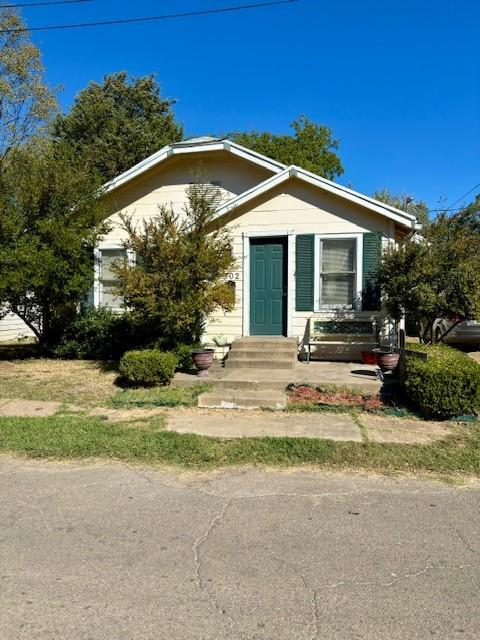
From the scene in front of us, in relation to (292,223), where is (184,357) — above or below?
below

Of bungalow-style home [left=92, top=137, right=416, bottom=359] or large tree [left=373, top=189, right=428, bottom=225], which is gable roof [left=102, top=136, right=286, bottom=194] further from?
large tree [left=373, top=189, right=428, bottom=225]

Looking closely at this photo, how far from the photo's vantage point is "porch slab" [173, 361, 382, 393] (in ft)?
25.4

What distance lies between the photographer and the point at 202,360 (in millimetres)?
8539

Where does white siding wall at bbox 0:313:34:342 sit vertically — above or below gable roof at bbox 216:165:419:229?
below

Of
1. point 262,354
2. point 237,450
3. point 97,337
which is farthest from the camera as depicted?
point 97,337

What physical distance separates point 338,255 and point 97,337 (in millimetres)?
→ 5713

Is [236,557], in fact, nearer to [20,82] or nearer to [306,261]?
[306,261]

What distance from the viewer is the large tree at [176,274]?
28.2 feet

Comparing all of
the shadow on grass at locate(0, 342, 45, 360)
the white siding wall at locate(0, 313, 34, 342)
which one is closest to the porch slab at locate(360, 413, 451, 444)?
the shadow on grass at locate(0, 342, 45, 360)

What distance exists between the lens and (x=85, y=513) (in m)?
3.78

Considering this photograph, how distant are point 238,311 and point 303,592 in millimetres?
8256

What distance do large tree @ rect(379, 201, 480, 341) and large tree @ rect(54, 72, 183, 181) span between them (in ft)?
74.5

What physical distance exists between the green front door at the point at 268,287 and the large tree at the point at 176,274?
1781 mm

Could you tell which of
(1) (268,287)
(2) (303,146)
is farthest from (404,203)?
(1) (268,287)
